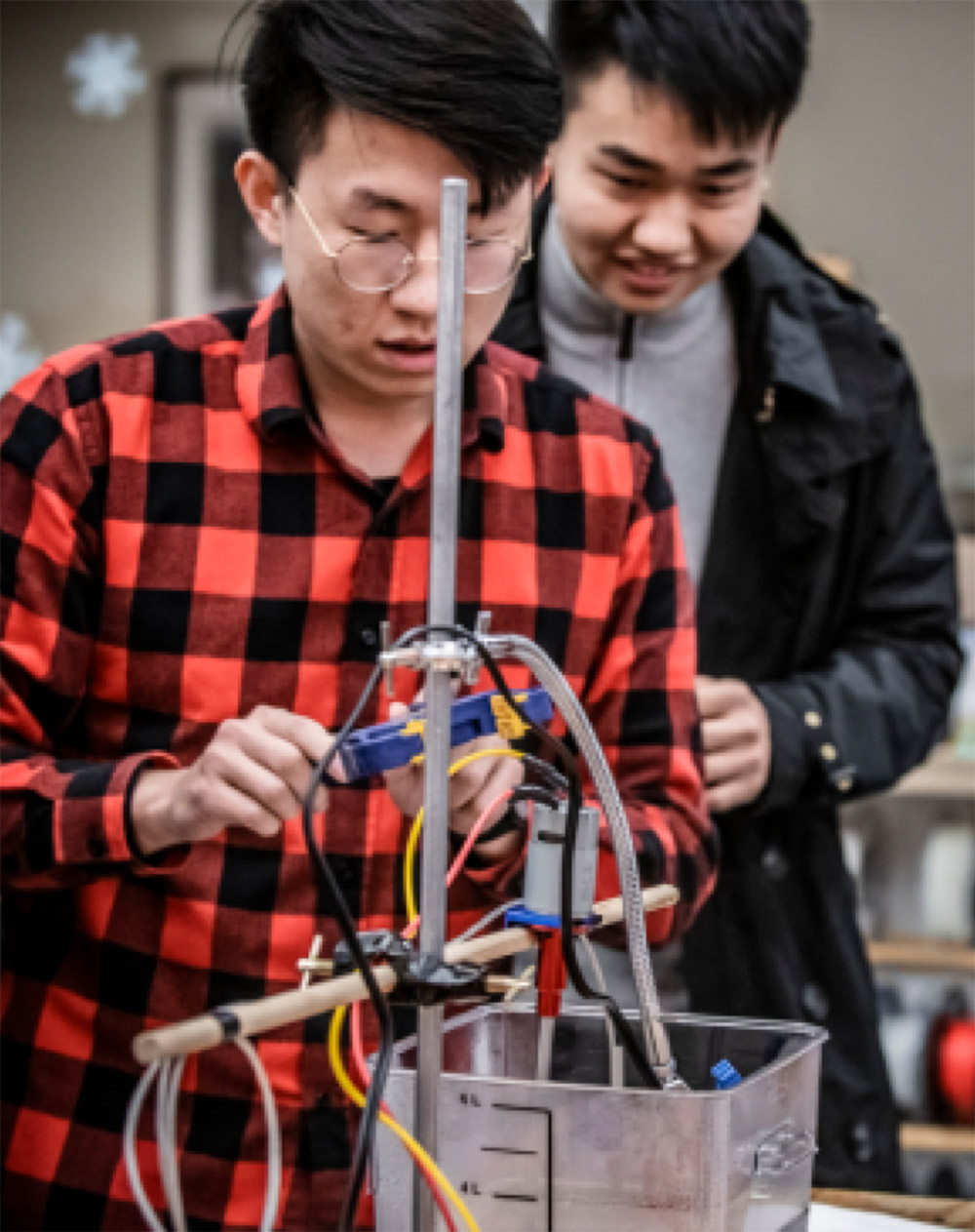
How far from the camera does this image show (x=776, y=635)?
6.06 feet

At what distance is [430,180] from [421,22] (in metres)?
0.13

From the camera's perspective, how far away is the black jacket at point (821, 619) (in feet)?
5.87

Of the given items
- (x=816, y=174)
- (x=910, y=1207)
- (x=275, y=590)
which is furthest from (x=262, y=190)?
(x=816, y=174)

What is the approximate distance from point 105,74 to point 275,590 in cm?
210

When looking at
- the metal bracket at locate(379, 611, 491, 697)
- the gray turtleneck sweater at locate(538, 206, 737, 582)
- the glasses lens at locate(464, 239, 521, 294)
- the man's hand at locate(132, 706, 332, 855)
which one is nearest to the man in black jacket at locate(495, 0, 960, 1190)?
the gray turtleneck sweater at locate(538, 206, 737, 582)

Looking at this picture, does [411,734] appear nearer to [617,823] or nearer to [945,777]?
[617,823]

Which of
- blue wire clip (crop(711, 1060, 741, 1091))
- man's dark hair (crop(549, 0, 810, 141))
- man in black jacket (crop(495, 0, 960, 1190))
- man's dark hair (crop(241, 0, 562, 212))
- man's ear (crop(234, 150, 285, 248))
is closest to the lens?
blue wire clip (crop(711, 1060, 741, 1091))

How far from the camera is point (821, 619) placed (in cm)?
185

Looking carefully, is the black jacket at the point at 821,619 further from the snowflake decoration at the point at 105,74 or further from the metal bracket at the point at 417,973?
the snowflake decoration at the point at 105,74

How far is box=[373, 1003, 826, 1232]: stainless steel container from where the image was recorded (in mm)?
769

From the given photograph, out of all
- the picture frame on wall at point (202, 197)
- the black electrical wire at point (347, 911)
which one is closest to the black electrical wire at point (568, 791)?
the black electrical wire at point (347, 911)

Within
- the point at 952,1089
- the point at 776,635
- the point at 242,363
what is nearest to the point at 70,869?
the point at 242,363

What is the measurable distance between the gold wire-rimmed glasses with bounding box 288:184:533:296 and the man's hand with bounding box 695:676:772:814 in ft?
→ 2.10

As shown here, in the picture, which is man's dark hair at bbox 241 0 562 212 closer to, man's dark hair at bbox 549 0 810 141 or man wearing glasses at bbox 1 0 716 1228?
man wearing glasses at bbox 1 0 716 1228
